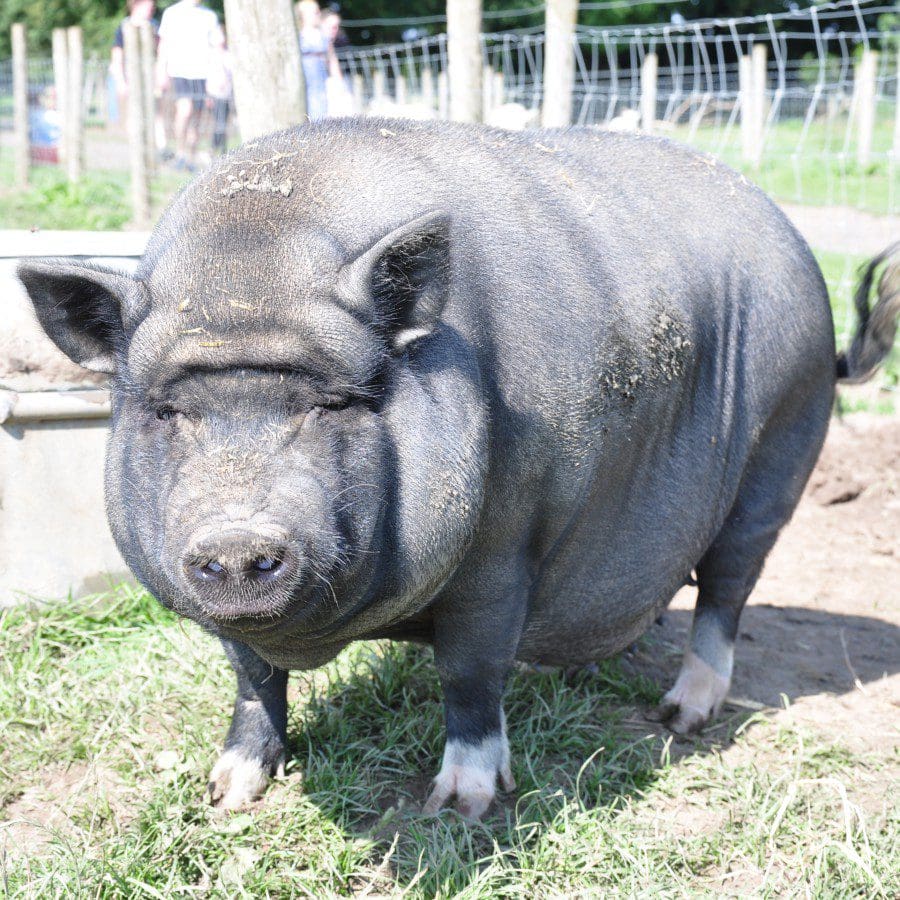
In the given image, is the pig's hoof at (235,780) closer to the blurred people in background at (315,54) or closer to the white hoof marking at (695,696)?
the white hoof marking at (695,696)

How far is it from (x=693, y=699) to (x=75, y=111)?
1407 cm

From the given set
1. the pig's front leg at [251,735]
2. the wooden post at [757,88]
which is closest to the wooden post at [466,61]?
the pig's front leg at [251,735]

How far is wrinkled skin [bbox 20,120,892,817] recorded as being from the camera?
104 inches

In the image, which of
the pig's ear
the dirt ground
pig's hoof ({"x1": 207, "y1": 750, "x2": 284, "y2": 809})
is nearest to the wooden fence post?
the dirt ground

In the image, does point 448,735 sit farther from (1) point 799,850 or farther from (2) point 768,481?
(2) point 768,481

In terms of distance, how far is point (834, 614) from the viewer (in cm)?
526

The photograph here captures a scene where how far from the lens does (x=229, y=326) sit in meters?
2.65

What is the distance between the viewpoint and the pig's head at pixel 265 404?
256 cm

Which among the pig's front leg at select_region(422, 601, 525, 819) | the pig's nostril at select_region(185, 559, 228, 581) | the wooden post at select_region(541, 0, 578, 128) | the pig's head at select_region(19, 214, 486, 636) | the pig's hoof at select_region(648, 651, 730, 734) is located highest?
the wooden post at select_region(541, 0, 578, 128)

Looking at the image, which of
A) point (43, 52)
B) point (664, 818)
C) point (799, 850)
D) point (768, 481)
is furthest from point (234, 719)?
point (43, 52)

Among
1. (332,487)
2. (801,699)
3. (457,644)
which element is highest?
(332,487)

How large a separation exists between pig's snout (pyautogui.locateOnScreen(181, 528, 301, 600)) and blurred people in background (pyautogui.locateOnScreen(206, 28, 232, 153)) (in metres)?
10.8

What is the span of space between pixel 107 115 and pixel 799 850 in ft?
84.3

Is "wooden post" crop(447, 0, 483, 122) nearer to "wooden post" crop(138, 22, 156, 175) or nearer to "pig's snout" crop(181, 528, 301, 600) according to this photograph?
"pig's snout" crop(181, 528, 301, 600)
